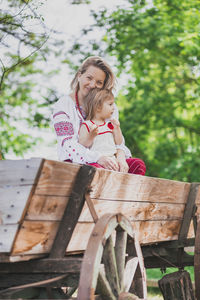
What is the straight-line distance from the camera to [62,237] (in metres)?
2.34

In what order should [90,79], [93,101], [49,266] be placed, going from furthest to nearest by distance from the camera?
1. [90,79]
2. [93,101]
3. [49,266]

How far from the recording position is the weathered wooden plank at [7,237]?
2.06 metres

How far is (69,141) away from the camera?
10.2ft

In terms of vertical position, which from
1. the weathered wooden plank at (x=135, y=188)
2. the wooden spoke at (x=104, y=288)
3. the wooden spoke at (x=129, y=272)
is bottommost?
the wooden spoke at (x=104, y=288)

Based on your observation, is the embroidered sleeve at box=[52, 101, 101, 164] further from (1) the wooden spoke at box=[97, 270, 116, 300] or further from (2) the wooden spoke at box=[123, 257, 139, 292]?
(1) the wooden spoke at box=[97, 270, 116, 300]

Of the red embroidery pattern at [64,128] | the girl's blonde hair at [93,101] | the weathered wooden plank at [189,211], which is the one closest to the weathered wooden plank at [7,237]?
the red embroidery pattern at [64,128]

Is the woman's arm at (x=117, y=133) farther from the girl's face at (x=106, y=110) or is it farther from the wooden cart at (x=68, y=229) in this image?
the wooden cart at (x=68, y=229)

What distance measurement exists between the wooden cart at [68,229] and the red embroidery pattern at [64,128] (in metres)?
0.60

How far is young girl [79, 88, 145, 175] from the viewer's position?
3330 mm

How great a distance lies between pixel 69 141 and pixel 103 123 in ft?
1.42

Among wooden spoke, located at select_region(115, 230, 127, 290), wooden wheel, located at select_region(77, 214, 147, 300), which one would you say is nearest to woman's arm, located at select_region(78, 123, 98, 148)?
wooden wheel, located at select_region(77, 214, 147, 300)

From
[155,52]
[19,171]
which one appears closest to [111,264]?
[19,171]

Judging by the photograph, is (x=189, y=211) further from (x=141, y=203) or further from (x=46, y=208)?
(x=46, y=208)

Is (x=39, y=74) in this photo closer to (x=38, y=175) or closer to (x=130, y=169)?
(x=130, y=169)
